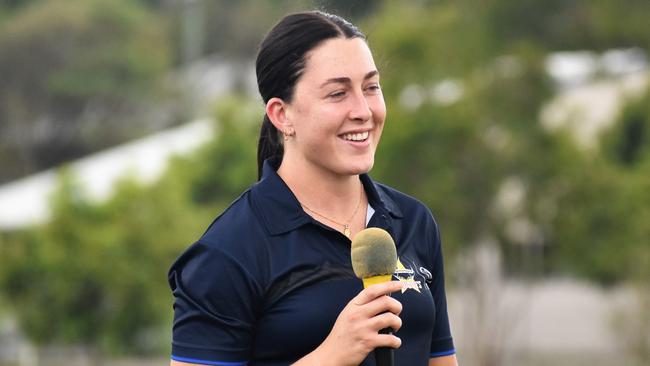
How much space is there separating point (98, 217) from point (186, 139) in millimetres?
7928

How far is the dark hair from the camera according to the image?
10.4 ft

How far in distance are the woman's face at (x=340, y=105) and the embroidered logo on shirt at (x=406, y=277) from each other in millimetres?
243

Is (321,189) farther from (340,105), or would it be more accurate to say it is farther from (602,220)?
(602,220)

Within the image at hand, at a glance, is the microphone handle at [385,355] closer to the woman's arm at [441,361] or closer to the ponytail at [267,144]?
the woman's arm at [441,361]

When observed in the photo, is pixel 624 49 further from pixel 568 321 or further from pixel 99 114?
pixel 99 114

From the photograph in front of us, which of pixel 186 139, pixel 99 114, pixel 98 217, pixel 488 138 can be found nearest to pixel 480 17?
pixel 186 139

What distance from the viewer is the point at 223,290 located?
307 cm

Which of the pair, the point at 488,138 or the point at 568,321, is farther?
the point at 568,321

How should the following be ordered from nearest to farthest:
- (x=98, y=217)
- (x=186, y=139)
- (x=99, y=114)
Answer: (x=98, y=217), (x=186, y=139), (x=99, y=114)

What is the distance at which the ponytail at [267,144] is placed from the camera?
3.40 meters

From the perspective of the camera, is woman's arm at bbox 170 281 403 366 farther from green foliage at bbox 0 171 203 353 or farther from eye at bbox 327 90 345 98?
green foliage at bbox 0 171 203 353

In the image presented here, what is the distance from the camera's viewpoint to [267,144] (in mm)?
3463

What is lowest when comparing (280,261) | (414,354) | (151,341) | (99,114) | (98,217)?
(414,354)

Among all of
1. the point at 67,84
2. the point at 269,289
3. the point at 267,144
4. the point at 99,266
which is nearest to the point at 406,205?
the point at 267,144
